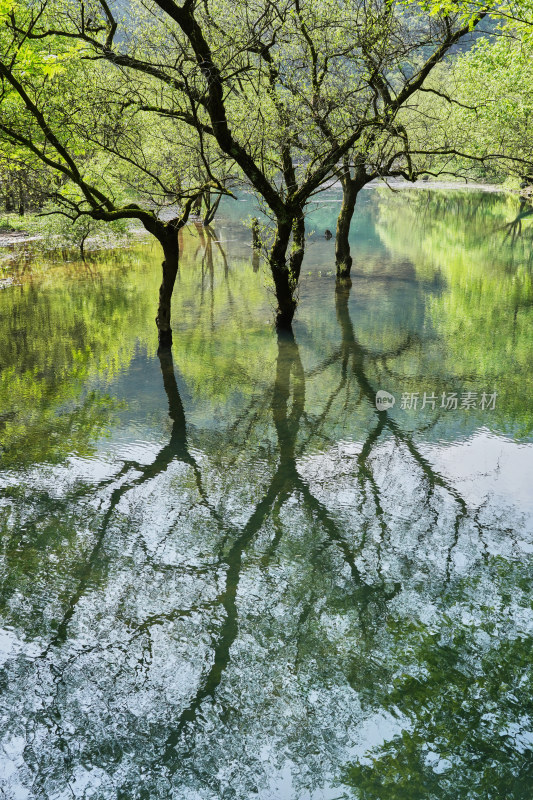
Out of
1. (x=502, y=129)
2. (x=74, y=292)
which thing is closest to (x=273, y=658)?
(x=74, y=292)

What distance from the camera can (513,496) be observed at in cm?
1002

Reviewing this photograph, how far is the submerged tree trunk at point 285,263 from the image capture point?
17.9m

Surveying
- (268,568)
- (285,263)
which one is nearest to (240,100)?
(285,263)

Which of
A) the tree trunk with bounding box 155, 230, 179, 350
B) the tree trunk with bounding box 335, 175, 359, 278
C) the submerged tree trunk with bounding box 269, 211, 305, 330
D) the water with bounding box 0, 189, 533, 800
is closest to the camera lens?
the water with bounding box 0, 189, 533, 800

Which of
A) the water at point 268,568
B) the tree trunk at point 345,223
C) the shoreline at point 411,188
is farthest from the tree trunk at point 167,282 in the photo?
the tree trunk at point 345,223

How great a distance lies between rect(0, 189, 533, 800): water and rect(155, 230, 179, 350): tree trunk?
0.60 m

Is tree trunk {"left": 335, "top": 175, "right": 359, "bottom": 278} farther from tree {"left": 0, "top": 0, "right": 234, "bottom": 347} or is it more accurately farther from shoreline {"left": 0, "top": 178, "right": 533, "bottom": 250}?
tree {"left": 0, "top": 0, "right": 234, "bottom": 347}

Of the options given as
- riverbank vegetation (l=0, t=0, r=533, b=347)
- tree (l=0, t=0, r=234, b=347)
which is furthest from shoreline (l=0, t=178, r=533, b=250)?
tree (l=0, t=0, r=234, b=347)

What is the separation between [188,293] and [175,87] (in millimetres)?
12117

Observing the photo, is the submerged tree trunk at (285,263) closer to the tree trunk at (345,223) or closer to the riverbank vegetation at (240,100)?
the riverbank vegetation at (240,100)

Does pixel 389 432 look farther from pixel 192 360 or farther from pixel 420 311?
pixel 420 311

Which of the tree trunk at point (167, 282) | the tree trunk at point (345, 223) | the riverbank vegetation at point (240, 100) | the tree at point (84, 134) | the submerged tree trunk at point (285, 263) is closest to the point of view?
the tree at point (84, 134)

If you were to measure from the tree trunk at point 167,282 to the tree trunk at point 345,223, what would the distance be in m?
10.3

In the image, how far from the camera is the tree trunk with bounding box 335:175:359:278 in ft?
84.0
